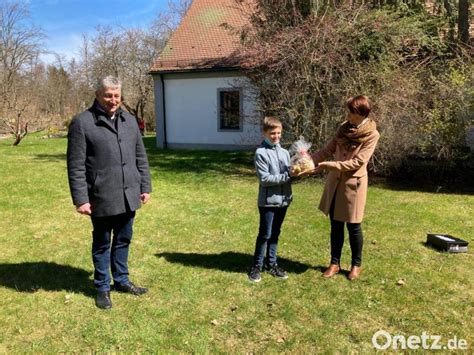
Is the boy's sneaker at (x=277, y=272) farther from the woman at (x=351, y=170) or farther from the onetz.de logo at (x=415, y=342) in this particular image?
the onetz.de logo at (x=415, y=342)

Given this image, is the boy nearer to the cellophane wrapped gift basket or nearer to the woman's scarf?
the cellophane wrapped gift basket

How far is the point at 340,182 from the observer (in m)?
4.41

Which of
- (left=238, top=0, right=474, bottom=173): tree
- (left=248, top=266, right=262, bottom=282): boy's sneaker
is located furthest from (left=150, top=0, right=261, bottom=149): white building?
(left=248, top=266, right=262, bottom=282): boy's sneaker

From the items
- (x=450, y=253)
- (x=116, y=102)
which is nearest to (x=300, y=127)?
(x=450, y=253)

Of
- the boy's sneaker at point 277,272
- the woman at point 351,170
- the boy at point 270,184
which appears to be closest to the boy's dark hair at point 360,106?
the woman at point 351,170

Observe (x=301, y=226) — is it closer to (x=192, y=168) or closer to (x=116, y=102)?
(x=116, y=102)

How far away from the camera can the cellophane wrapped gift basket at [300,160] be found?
424cm

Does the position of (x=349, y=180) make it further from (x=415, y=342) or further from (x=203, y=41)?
(x=203, y=41)

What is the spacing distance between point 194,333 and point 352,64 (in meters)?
7.97

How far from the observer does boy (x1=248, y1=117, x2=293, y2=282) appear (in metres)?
4.29

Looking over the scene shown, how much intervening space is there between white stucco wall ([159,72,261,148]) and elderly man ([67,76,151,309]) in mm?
13382

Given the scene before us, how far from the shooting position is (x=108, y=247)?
4.09 meters

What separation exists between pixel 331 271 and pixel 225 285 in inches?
47.2

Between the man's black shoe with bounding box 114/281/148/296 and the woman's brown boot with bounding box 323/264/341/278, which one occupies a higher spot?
the woman's brown boot with bounding box 323/264/341/278
